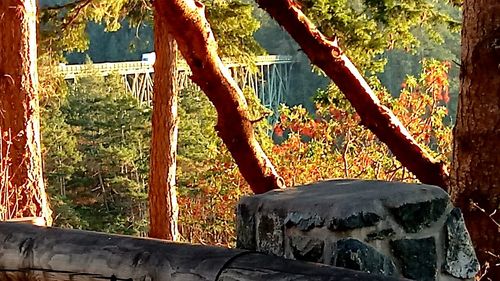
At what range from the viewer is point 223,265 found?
1125 mm

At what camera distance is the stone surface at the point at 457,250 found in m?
1.40

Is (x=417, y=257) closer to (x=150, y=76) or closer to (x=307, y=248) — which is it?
(x=307, y=248)

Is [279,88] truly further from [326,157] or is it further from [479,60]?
[479,60]

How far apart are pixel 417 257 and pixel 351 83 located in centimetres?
347

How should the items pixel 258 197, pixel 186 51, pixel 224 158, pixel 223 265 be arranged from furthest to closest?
pixel 224 158, pixel 186 51, pixel 258 197, pixel 223 265

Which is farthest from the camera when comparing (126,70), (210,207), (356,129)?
(126,70)

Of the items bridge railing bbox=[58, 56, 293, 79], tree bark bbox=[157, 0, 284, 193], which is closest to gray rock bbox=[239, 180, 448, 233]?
tree bark bbox=[157, 0, 284, 193]

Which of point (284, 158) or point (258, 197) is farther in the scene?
point (284, 158)

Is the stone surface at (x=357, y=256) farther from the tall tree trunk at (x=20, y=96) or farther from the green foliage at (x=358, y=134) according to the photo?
the green foliage at (x=358, y=134)

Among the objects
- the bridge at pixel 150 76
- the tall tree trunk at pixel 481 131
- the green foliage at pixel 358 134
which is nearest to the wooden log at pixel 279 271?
the tall tree trunk at pixel 481 131

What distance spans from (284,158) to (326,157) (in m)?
0.73

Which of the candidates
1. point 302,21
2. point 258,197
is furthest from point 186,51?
point 258,197

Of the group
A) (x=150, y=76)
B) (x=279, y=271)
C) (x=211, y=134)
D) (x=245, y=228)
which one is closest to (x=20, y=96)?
(x=245, y=228)

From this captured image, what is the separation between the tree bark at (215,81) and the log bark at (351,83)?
0.43 metres
